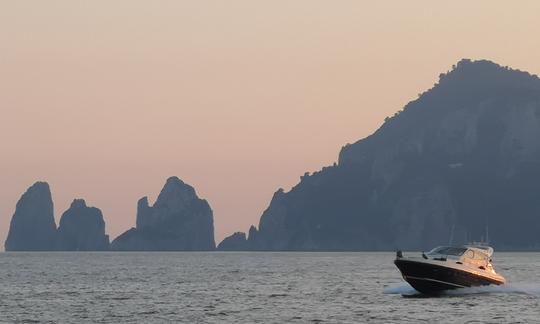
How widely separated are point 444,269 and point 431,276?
1237mm

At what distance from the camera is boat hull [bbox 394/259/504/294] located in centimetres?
9812

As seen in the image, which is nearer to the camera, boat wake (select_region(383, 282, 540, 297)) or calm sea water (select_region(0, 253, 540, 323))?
calm sea water (select_region(0, 253, 540, 323))

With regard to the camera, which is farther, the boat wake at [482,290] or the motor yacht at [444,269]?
the boat wake at [482,290]

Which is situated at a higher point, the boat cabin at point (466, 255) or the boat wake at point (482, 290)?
the boat cabin at point (466, 255)

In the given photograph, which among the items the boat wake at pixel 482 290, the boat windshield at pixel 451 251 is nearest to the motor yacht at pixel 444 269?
the boat windshield at pixel 451 251

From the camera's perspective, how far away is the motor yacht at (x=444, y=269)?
98.2 meters

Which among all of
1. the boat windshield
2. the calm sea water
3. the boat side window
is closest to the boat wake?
the calm sea water

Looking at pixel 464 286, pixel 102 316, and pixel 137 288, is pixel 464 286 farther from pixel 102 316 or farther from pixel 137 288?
pixel 137 288

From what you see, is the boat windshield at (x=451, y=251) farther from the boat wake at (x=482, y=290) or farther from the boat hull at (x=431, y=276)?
the boat wake at (x=482, y=290)

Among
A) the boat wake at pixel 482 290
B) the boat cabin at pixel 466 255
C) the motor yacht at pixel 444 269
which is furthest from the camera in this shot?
the boat wake at pixel 482 290

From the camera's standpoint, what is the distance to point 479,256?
10225cm

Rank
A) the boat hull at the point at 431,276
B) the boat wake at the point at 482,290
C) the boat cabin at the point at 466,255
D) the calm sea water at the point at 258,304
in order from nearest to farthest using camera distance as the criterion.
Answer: the calm sea water at the point at 258,304, the boat hull at the point at 431,276, the boat cabin at the point at 466,255, the boat wake at the point at 482,290

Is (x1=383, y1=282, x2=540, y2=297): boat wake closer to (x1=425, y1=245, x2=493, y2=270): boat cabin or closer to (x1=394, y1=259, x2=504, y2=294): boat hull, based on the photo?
(x1=394, y1=259, x2=504, y2=294): boat hull

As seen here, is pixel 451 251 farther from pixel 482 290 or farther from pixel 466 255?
pixel 482 290
